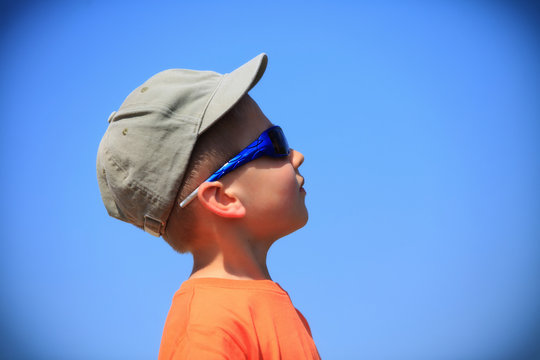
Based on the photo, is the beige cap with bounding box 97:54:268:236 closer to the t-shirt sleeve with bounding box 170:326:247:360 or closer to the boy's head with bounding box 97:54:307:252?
the boy's head with bounding box 97:54:307:252

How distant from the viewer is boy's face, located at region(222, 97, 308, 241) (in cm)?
254

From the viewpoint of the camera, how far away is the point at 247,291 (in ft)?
7.91

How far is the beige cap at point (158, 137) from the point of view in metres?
2.43

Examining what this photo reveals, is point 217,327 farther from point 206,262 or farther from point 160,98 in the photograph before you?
point 160,98

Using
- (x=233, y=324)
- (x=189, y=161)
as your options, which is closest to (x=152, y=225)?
(x=189, y=161)

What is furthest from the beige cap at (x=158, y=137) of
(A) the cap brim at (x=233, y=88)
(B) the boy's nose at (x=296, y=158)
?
(B) the boy's nose at (x=296, y=158)

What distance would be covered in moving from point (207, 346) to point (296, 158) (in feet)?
3.32

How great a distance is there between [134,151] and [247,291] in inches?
28.2

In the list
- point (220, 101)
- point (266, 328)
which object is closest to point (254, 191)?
point (220, 101)

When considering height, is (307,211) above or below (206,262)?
above

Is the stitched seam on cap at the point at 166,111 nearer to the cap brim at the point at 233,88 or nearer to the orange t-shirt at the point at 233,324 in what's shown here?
the cap brim at the point at 233,88

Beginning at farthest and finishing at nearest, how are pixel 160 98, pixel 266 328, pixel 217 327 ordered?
pixel 160 98 → pixel 266 328 → pixel 217 327

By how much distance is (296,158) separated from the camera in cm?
276

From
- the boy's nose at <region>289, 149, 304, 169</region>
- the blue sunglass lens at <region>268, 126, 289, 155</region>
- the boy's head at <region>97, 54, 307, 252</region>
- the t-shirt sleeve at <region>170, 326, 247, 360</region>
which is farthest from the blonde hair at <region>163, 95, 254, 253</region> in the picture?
the t-shirt sleeve at <region>170, 326, 247, 360</region>
